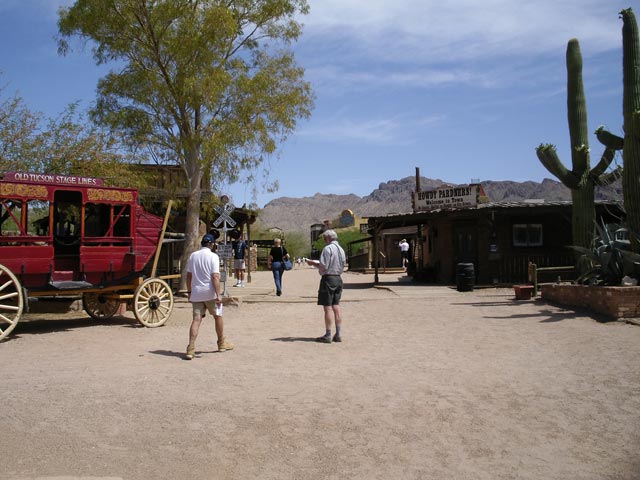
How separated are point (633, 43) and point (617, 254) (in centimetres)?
446

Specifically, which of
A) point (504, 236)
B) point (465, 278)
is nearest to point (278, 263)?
point (465, 278)

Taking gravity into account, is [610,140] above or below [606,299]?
above

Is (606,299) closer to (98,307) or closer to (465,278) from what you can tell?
(465,278)

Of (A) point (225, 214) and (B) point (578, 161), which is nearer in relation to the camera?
(A) point (225, 214)

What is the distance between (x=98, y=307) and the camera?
41.6ft

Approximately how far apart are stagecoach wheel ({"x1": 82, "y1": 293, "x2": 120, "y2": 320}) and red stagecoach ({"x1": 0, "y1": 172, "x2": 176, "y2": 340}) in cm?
2

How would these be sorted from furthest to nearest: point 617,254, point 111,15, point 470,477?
point 111,15
point 617,254
point 470,477

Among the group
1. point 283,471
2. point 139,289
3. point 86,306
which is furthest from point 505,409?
point 86,306

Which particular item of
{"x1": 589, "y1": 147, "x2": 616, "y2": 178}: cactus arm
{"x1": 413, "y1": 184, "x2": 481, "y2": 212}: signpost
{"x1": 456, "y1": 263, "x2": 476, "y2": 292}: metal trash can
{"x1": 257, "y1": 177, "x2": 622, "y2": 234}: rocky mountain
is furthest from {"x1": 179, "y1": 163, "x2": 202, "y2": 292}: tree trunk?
{"x1": 257, "y1": 177, "x2": 622, "y2": 234}: rocky mountain

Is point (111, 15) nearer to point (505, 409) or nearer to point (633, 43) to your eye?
point (633, 43)

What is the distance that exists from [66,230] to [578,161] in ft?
39.1

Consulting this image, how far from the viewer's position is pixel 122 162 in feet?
52.2

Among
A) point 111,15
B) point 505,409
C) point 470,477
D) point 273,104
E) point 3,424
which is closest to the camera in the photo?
point 470,477

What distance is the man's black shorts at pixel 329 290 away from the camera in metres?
9.18
